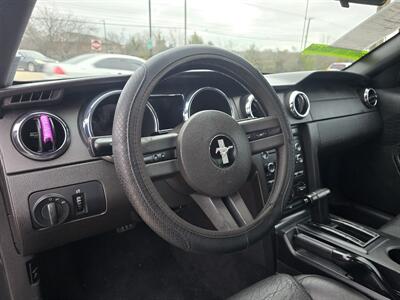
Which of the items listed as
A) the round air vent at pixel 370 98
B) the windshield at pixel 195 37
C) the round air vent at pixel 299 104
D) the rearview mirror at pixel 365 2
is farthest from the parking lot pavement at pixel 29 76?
the round air vent at pixel 370 98

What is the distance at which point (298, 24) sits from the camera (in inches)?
72.9

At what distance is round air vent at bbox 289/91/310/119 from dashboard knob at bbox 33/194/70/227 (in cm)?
102

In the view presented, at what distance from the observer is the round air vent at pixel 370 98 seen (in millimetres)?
2006

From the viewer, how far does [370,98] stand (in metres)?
2.02

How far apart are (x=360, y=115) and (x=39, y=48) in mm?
1637

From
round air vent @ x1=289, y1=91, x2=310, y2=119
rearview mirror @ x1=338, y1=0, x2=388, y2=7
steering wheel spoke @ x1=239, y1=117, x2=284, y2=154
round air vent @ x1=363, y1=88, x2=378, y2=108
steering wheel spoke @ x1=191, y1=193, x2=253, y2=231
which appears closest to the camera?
steering wheel spoke @ x1=191, y1=193, x2=253, y2=231

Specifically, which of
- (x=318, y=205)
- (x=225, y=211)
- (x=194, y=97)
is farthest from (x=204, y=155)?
(x=318, y=205)

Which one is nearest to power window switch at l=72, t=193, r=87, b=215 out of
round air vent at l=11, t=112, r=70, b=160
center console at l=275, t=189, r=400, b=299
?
round air vent at l=11, t=112, r=70, b=160

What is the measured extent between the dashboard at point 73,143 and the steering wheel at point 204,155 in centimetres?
9

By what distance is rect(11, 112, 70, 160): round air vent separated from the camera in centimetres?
98

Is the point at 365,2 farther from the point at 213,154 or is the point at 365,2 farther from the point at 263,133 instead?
the point at 213,154

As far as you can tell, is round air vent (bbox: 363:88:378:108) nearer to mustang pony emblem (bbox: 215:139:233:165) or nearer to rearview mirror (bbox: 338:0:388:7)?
rearview mirror (bbox: 338:0:388:7)

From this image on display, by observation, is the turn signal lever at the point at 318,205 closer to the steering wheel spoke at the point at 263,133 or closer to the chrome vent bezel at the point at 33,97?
the steering wheel spoke at the point at 263,133

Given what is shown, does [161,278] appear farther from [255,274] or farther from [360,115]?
[360,115]
